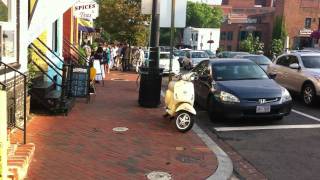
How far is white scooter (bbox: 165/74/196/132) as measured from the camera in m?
9.05

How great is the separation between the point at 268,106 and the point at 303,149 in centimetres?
195

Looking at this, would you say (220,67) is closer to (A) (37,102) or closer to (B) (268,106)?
(B) (268,106)

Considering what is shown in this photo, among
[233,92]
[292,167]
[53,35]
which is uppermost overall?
[53,35]

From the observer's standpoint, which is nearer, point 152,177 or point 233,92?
point 152,177

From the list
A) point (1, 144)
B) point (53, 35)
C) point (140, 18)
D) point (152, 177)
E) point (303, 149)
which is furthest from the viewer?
point (140, 18)

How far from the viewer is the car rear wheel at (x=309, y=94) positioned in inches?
508

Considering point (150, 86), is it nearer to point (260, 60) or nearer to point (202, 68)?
point (202, 68)

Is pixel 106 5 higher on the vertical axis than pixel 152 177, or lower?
higher

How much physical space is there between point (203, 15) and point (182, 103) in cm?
11348

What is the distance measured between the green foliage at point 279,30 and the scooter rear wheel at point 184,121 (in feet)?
216

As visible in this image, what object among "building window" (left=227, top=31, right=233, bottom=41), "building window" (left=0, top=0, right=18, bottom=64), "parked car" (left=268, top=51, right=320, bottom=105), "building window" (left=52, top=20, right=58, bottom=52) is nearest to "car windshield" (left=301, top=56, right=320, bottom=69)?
"parked car" (left=268, top=51, right=320, bottom=105)

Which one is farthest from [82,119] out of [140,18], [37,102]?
[140,18]

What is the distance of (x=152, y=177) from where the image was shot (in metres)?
6.11

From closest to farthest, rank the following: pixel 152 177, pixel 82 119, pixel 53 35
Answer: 1. pixel 152 177
2. pixel 82 119
3. pixel 53 35
